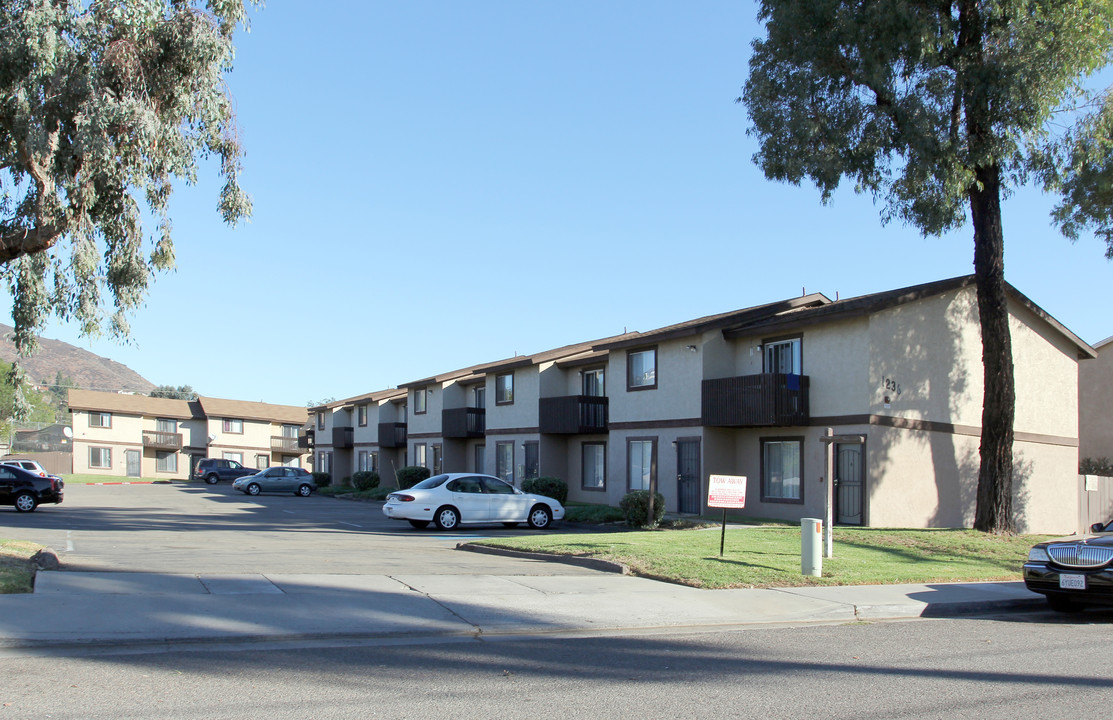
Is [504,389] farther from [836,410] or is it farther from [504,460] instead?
[836,410]

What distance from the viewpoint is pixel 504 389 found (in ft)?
127

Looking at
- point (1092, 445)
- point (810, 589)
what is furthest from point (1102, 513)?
point (810, 589)

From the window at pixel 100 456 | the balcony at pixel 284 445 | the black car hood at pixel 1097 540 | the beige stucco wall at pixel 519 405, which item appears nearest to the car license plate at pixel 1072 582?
the black car hood at pixel 1097 540

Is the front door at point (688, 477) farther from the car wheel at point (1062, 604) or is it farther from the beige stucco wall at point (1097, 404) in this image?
the beige stucco wall at point (1097, 404)

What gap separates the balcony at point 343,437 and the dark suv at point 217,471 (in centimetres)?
676

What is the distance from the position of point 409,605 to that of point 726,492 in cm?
578

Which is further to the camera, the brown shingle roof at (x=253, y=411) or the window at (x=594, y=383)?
the brown shingle roof at (x=253, y=411)

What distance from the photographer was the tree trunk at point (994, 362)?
20.9 metres

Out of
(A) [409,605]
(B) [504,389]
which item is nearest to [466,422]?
(B) [504,389]

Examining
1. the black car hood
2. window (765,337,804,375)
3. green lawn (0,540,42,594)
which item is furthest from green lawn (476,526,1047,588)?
green lawn (0,540,42,594)

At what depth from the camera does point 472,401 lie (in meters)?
43.9

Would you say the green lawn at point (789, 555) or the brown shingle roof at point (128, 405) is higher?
the brown shingle roof at point (128, 405)

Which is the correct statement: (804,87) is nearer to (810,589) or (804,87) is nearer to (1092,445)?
(810,589)

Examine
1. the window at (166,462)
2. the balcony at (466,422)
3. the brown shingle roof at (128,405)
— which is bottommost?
the window at (166,462)
